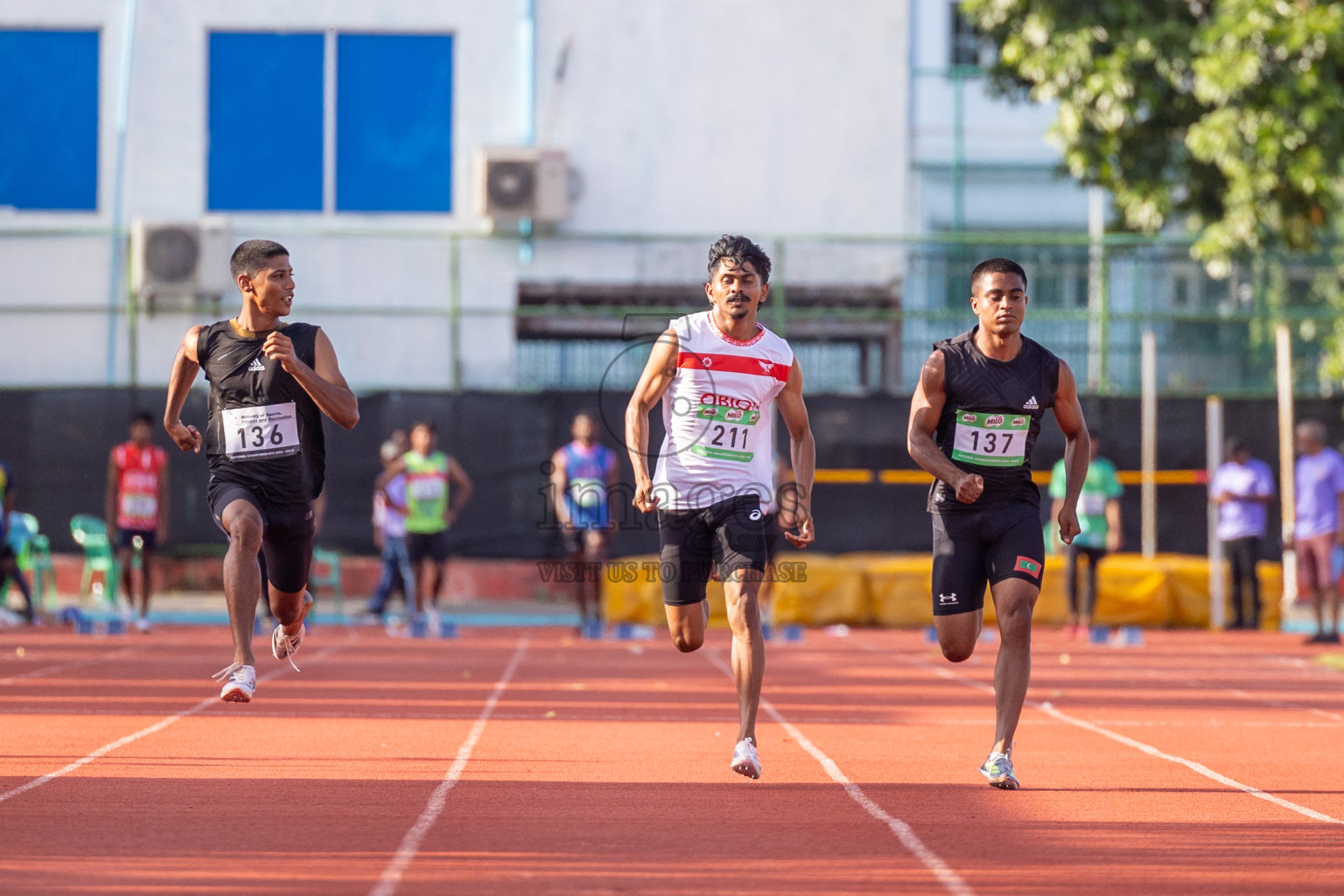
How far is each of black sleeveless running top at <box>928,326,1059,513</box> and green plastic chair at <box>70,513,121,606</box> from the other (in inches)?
554

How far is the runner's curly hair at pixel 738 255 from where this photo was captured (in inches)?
281

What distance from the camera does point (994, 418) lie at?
709cm

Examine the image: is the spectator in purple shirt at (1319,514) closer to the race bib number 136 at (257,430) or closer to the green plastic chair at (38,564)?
the race bib number 136 at (257,430)

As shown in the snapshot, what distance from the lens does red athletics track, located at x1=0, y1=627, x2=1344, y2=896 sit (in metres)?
5.12

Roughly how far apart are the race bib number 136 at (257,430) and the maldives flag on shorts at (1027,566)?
313 centimetres

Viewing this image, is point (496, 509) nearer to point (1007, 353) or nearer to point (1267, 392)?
point (1267, 392)

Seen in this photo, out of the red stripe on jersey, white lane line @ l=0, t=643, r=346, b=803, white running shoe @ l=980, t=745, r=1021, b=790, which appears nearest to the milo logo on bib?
the red stripe on jersey

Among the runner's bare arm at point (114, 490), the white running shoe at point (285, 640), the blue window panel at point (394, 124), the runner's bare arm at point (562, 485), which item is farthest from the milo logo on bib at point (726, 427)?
the blue window panel at point (394, 124)

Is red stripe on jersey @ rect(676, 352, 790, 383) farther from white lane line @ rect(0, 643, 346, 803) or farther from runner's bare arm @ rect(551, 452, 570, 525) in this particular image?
runner's bare arm @ rect(551, 452, 570, 525)

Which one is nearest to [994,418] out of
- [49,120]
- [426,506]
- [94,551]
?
[426,506]

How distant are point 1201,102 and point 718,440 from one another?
12316 mm

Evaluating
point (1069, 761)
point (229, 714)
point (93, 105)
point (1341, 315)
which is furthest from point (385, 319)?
point (1069, 761)

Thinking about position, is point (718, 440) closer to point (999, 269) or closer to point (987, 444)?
point (987, 444)

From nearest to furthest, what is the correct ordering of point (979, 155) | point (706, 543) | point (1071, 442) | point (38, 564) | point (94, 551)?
point (706, 543), point (1071, 442), point (38, 564), point (94, 551), point (979, 155)
